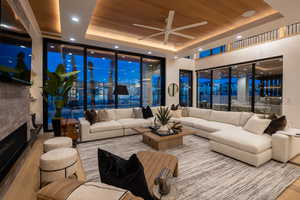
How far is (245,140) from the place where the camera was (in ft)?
9.02

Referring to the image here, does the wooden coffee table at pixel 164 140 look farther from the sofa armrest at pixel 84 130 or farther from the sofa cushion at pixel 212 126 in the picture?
the sofa armrest at pixel 84 130

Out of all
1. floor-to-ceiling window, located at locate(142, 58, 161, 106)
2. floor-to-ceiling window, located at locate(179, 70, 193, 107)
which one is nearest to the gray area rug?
floor-to-ceiling window, located at locate(142, 58, 161, 106)

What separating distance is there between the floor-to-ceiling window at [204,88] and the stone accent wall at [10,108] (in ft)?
22.4

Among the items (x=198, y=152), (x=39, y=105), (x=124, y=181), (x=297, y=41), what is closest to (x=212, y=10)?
(x=297, y=41)

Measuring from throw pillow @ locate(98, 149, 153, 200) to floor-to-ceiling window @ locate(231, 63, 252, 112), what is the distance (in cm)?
563

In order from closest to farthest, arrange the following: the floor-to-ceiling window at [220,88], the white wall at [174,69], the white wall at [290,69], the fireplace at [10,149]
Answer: the fireplace at [10,149] < the white wall at [290,69] < the floor-to-ceiling window at [220,88] < the white wall at [174,69]

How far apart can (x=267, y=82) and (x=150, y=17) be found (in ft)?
14.7

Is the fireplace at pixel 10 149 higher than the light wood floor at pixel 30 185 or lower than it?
higher

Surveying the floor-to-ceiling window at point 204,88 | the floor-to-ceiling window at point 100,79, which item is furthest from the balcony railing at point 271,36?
the floor-to-ceiling window at point 100,79

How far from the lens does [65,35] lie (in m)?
3.99

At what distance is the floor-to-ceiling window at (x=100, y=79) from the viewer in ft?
17.3

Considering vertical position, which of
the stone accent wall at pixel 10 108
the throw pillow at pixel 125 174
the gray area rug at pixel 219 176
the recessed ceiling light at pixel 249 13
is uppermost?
the recessed ceiling light at pixel 249 13

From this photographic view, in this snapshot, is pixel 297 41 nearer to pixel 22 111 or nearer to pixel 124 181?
pixel 124 181

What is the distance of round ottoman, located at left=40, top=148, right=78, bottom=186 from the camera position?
6.27 feet
